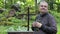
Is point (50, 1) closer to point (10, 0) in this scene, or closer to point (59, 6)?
point (59, 6)

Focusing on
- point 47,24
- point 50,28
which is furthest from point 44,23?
point 50,28

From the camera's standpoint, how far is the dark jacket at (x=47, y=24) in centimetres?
469

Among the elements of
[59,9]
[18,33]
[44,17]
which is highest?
[44,17]

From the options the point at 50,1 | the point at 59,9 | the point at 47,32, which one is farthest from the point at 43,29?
the point at 50,1

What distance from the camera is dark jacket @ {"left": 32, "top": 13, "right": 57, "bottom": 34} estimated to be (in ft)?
15.4

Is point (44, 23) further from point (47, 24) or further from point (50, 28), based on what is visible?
point (50, 28)

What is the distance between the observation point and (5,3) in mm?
29812

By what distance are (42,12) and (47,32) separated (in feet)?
1.24

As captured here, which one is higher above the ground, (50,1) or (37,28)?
(37,28)

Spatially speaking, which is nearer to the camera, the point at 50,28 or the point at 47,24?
the point at 50,28

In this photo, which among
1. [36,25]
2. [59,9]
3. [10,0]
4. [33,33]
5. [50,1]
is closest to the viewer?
[36,25]

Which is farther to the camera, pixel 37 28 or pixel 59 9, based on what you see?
pixel 59 9

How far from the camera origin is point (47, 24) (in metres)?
4.81

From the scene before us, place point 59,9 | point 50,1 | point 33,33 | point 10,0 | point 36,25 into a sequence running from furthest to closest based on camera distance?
point 10,0
point 50,1
point 59,9
point 33,33
point 36,25
